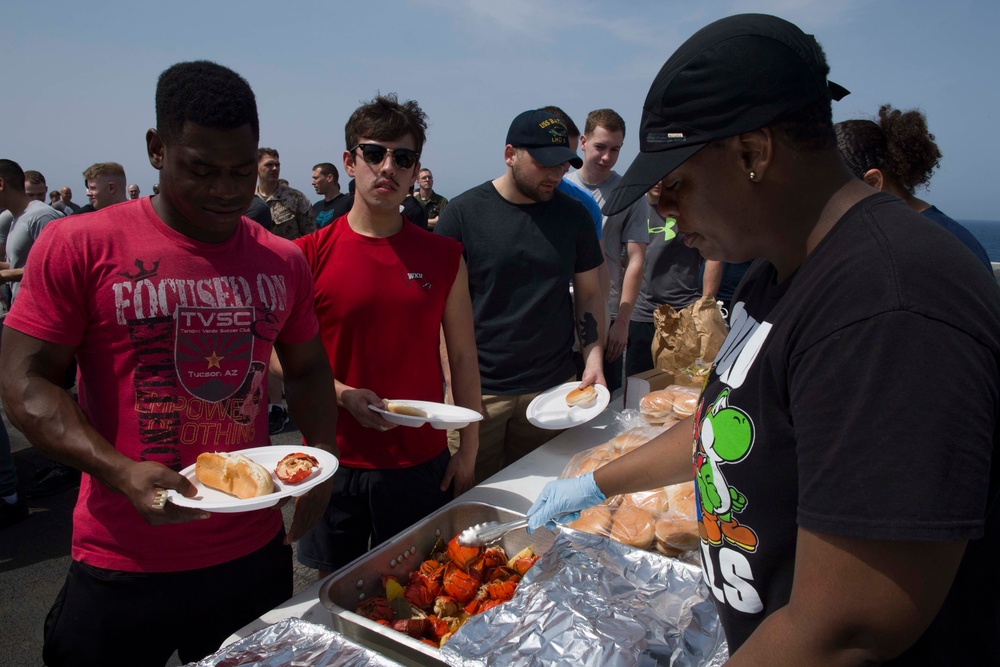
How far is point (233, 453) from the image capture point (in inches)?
56.3

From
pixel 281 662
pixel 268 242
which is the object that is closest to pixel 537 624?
pixel 281 662

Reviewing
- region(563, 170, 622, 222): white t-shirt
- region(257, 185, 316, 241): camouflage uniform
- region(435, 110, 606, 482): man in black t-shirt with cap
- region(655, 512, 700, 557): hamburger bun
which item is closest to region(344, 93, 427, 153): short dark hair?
region(435, 110, 606, 482): man in black t-shirt with cap

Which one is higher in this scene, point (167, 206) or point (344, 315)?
point (167, 206)

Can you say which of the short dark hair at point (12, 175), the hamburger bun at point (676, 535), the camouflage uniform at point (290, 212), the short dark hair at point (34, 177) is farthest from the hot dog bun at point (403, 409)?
the short dark hair at point (34, 177)

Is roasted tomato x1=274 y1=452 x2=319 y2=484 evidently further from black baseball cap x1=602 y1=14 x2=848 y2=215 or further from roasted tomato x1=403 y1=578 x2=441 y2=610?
black baseball cap x1=602 y1=14 x2=848 y2=215

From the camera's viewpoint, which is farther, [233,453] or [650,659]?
[233,453]

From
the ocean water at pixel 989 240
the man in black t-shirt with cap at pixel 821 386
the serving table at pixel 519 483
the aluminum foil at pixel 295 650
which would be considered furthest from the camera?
the ocean water at pixel 989 240

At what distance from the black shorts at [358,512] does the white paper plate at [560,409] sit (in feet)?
1.72

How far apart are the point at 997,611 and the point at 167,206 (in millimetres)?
1652

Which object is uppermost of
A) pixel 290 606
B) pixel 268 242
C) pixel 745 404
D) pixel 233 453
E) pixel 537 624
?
pixel 268 242

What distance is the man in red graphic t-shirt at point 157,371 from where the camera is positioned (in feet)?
4.24

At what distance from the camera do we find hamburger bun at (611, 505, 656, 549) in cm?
172

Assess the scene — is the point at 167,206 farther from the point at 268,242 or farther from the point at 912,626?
the point at 912,626

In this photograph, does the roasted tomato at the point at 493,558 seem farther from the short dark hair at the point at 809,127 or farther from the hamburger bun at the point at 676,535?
Answer: the short dark hair at the point at 809,127
